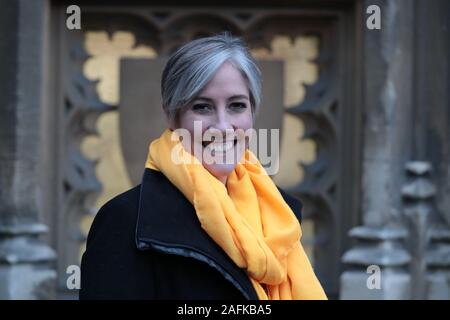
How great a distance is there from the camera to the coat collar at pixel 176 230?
175 cm

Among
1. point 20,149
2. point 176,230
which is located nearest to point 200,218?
point 176,230

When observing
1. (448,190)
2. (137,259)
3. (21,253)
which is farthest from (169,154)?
(448,190)

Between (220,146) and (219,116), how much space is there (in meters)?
0.06

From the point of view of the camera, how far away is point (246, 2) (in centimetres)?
441

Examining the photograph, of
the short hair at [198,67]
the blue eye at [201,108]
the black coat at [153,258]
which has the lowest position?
the black coat at [153,258]

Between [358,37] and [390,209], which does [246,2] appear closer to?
[358,37]

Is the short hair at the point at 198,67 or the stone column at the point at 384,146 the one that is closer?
the short hair at the point at 198,67

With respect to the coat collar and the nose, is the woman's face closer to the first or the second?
the nose

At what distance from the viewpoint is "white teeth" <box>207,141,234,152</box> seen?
1854 mm

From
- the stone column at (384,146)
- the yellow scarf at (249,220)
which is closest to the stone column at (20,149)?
the stone column at (384,146)

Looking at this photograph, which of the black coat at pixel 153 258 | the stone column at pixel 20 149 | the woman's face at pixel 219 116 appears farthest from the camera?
the stone column at pixel 20 149

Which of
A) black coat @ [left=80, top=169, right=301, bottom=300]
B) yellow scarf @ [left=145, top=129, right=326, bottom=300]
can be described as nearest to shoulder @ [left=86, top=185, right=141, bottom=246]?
black coat @ [left=80, top=169, right=301, bottom=300]

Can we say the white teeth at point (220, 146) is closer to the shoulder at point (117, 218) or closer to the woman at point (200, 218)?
the woman at point (200, 218)

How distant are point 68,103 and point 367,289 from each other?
5.54 feet
